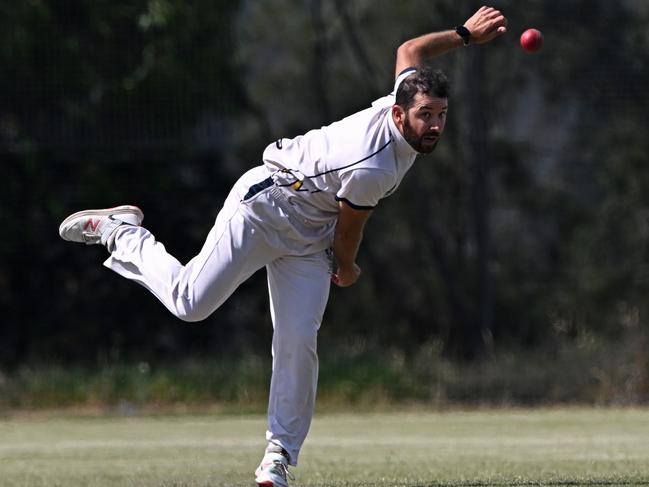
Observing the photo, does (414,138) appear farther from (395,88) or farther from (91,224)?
(91,224)

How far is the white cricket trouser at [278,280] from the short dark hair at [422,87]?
0.73 metres

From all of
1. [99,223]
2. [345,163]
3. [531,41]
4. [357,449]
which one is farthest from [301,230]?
[357,449]

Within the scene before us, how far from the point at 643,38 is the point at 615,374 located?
380 centimetres


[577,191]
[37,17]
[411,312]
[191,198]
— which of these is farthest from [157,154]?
[577,191]

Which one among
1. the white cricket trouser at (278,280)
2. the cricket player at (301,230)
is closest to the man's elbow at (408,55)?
the cricket player at (301,230)

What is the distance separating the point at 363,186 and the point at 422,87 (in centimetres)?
50

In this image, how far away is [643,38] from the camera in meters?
15.4

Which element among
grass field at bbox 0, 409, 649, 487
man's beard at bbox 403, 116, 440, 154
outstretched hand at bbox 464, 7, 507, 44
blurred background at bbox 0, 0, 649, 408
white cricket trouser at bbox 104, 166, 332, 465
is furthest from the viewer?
blurred background at bbox 0, 0, 649, 408

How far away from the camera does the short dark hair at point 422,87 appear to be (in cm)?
609

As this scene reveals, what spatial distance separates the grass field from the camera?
7.13 meters

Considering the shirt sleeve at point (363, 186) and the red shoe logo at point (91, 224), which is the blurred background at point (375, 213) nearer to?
the red shoe logo at point (91, 224)

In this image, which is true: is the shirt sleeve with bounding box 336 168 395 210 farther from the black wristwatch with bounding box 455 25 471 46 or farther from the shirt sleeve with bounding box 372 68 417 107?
the black wristwatch with bounding box 455 25 471 46

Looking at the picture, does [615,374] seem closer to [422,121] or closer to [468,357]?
[468,357]

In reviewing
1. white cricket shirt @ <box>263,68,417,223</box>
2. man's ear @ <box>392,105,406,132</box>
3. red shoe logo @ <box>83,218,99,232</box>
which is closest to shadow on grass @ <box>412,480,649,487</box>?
white cricket shirt @ <box>263,68,417,223</box>
